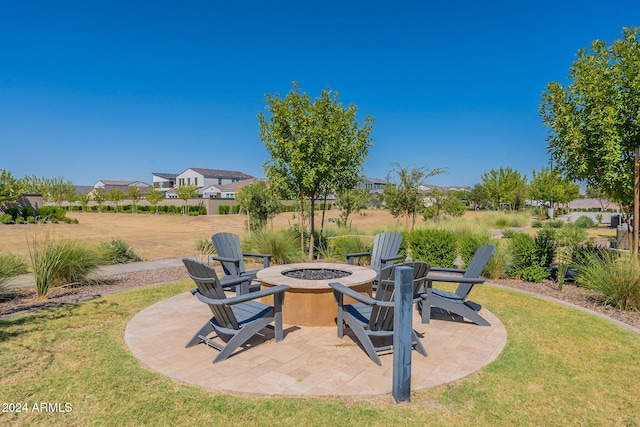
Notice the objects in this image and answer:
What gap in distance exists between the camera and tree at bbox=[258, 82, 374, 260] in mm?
9086

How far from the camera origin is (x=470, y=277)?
16.5 ft

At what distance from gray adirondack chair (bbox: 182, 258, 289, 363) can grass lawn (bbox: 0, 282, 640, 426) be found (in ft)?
2.25

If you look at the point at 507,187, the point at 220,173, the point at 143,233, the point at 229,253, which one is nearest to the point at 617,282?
the point at 229,253

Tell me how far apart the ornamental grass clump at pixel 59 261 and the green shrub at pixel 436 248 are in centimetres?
742

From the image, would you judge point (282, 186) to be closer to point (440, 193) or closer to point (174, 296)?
point (174, 296)

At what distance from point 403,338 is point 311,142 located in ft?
22.5

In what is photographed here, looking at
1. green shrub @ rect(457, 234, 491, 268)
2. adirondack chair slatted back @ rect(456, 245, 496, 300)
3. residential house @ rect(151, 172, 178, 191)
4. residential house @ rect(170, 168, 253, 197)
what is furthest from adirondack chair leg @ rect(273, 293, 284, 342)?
residential house @ rect(151, 172, 178, 191)

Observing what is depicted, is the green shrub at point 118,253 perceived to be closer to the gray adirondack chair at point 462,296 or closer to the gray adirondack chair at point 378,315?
the gray adirondack chair at point 378,315

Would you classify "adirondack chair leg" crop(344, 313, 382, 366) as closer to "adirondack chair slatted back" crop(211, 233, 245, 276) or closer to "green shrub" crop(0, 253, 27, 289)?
"adirondack chair slatted back" crop(211, 233, 245, 276)

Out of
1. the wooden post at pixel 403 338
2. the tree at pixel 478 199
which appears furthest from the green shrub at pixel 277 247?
the tree at pixel 478 199

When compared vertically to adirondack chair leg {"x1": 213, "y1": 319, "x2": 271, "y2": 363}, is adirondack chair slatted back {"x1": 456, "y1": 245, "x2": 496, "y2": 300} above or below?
above

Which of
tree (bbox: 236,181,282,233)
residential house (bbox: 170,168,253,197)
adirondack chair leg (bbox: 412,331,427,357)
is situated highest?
residential house (bbox: 170,168,253,197)

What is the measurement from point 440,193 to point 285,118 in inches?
568

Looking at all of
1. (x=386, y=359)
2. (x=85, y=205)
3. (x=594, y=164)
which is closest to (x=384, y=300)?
(x=386, y=359)
